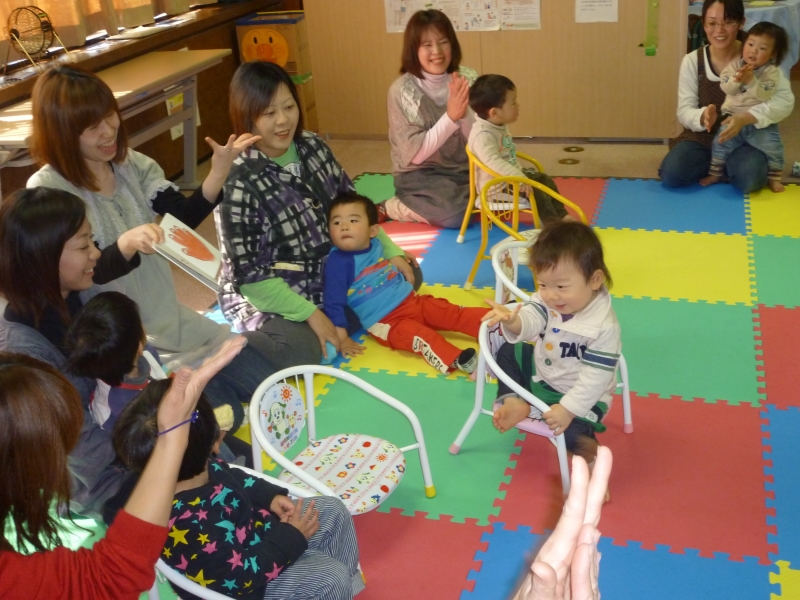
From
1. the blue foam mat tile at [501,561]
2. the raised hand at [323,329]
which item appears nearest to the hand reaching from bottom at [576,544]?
the blue foam mat tile at [501,561]

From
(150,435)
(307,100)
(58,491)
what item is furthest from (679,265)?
(307,100)

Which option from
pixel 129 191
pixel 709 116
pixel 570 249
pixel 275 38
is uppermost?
pixel 275 38

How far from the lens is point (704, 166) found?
171 inches

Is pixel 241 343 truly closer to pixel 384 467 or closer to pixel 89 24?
pixel 384 467

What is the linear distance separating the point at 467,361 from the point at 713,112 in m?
2.30

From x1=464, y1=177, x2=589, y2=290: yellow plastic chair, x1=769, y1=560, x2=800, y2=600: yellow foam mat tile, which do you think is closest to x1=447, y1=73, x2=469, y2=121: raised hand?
x1=464, y1=177, x2=589, y2=290: yellow plastic chair

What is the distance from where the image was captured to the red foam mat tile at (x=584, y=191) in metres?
4.20

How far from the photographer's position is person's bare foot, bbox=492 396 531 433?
2.22 m

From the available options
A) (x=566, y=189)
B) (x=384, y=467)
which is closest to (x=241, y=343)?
(x=384, y=467)

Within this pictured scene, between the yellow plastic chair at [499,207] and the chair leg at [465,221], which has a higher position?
the yellow plastic chair at [499,207]

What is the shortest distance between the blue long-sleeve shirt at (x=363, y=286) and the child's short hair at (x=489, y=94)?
3.14 feet

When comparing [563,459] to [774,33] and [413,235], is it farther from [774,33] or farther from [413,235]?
[774,33]

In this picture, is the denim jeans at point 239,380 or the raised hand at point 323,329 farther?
the raised hand at point 323,329

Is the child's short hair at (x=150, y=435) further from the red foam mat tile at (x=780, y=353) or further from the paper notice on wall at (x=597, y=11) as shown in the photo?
the paper notice on wall at (x=597, y=11)
